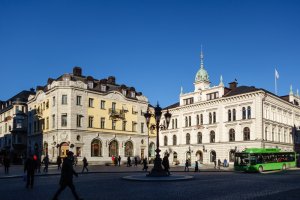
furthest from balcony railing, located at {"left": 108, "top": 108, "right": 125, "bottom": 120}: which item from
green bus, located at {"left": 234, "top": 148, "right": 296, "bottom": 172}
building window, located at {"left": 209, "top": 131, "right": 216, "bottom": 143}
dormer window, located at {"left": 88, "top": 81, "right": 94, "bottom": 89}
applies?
green bus, located at {"left": 234, "top": 148, "right": 296, "bottom": 172}

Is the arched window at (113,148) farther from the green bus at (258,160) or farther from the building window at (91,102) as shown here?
the green bus at (258,160)

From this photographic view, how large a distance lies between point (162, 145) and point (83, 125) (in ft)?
64.1

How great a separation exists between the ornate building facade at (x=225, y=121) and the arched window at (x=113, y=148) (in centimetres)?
1095

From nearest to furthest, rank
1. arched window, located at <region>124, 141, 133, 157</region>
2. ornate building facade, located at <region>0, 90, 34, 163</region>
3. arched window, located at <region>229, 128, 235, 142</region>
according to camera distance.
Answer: arched window, located at <region>229, 128, 235, 142</region>
arched window, located at <region>124, 141, 133, 157</region>
ornate building facade, located at <region>0, 90, 34, 163</region>

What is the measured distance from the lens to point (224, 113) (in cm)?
5891

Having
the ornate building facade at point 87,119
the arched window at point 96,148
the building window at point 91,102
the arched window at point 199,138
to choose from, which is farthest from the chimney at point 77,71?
the arched window at point 199,138

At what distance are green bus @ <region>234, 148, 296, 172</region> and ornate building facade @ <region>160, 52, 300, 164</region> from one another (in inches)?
391

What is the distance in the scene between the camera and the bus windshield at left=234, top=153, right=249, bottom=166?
3966cm

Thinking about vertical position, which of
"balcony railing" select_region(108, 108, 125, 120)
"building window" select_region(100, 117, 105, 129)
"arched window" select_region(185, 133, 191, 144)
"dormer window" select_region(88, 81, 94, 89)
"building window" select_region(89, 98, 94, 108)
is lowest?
"arched window" select_region(185, 133, 191, 144)

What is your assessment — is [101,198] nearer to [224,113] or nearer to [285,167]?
[285,167]

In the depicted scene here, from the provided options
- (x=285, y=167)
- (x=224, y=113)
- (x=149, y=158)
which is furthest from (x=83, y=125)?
(x=285, y=167)

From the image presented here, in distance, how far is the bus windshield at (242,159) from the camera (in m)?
39.7

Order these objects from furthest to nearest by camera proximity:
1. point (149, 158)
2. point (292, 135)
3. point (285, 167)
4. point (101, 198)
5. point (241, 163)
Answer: point (149, 158) → point (292, 135) → point (285, 167) → point (241, 163) → point (101, 198)

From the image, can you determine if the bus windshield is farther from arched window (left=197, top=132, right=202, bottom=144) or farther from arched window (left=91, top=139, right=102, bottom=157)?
arched window (left=91, top=139, right=102, bottom=157)
